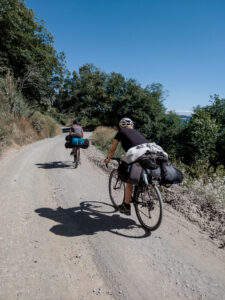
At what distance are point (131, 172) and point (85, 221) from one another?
1.52 meters

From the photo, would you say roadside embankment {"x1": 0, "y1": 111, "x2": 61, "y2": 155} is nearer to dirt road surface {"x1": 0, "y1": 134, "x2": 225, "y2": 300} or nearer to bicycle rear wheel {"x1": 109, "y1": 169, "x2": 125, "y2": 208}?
dirt road surface {"x1": 0, "y1": 134, "x2": 225, "y2": 300}

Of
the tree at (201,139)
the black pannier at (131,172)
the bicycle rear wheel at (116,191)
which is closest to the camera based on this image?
the black pannier at (131,172)

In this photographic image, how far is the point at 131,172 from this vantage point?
8.88 ft

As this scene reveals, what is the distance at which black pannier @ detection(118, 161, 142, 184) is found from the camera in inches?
106

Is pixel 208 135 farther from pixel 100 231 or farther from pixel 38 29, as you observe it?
pixel 38 29

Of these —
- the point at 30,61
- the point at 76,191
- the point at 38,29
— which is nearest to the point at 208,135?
the point at 76,191

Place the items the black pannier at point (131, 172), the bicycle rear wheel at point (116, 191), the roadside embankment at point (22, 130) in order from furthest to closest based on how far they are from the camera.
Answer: the roadside embankment at point (22, 130)
the bicycle rear wheel at point (116, 191)
the black pannier at point (131, 172)

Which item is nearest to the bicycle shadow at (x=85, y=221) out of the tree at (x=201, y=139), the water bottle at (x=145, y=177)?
the water bottle at (x=145, y=177)

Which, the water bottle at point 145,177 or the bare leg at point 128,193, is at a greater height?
the water bottle at point 145,177

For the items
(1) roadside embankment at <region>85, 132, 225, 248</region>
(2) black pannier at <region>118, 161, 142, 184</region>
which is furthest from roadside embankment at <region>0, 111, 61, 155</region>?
(1) roadside embankment at <region>85, 132, 225, 248</region>

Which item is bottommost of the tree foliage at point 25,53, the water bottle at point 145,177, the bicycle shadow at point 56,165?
the bicycle shadow at point 56,165

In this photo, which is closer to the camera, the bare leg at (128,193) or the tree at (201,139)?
the bare leg at (128,193)

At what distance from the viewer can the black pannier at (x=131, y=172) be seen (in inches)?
106

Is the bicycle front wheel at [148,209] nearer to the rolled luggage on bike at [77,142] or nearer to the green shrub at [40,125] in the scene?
the rolled luggage on bike at [77,142]
